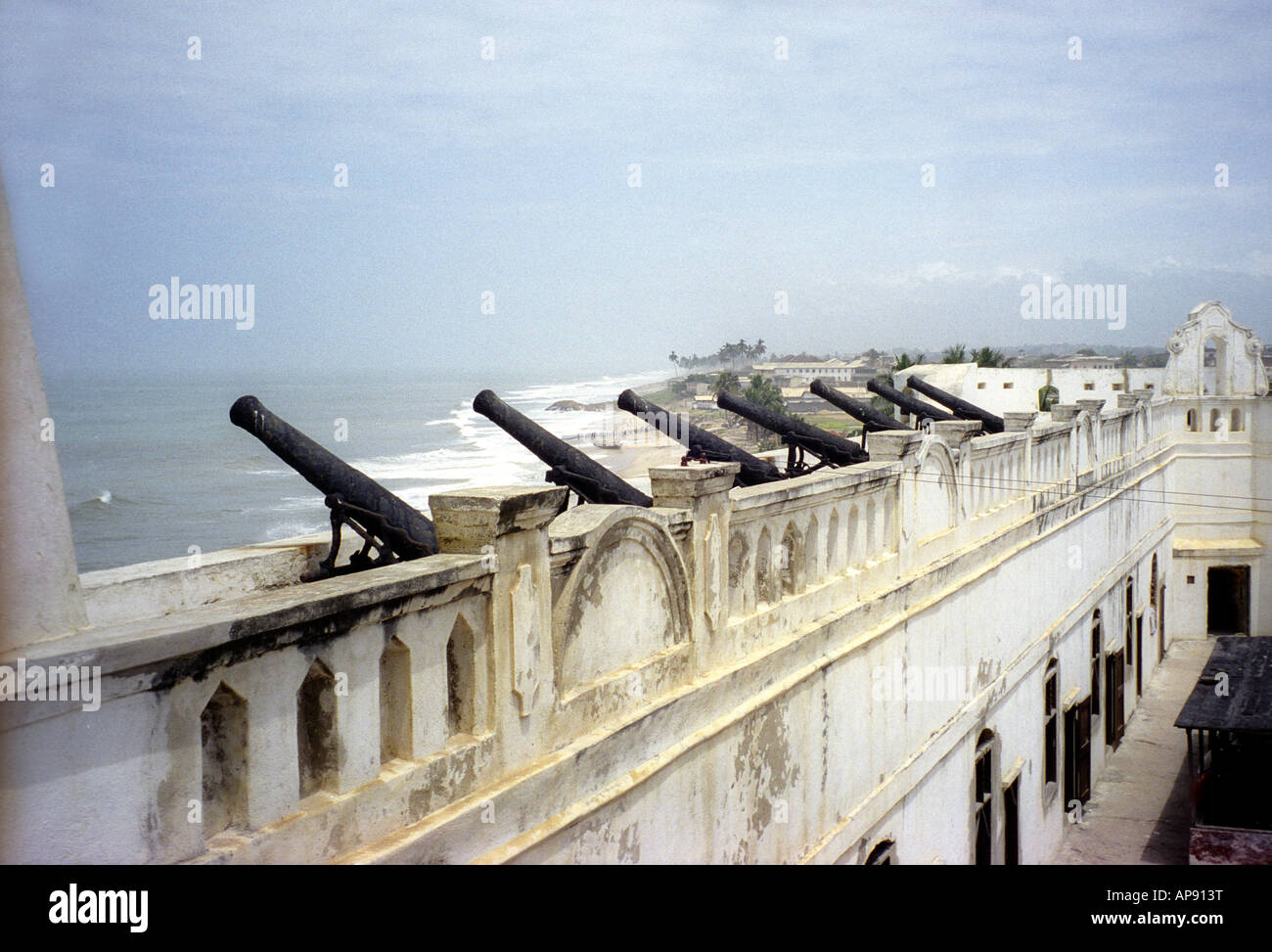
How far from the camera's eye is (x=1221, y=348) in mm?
25984

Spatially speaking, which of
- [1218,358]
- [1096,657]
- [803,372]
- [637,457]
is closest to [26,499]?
[1096,657]

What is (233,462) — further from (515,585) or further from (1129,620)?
(515,585)

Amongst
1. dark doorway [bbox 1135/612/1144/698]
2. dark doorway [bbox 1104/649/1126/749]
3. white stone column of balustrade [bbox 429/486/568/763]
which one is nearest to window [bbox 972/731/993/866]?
white stone column of balustrade [bbox 429/486/568/763]

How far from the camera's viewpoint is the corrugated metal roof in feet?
44.7

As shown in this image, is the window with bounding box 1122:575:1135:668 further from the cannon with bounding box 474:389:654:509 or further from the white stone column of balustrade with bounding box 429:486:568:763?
the white stone column of balustrade with bounding box 429:486:568:763

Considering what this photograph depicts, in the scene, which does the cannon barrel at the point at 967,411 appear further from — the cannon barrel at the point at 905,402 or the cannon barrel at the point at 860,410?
the cannon barrel at the point at 860,410

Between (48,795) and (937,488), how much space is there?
7.86 m

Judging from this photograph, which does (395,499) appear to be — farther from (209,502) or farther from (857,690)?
(209,502)

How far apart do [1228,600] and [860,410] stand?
753 inches

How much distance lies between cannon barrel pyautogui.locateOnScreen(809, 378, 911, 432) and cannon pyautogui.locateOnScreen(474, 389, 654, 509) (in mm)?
5526

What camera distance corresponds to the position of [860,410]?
11.8m

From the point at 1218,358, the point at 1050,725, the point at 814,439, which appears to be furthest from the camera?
the point at 1218,358

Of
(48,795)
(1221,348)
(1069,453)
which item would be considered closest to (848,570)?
(48,795)

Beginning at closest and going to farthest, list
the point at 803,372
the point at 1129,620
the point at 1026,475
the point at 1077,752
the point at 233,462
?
the point at 1026,475 < the point at 1077,752 < the point at 1129,620 < the point at 233,462 < the point at 803,372
